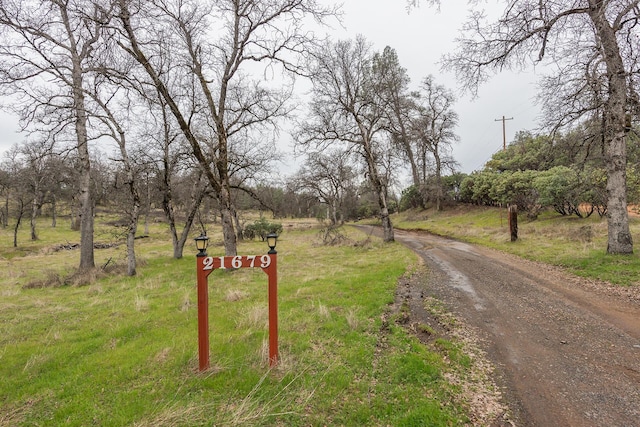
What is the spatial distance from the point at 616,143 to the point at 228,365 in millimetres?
11740

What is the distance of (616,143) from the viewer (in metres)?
8.87

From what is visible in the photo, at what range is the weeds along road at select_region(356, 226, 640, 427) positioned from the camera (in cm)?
312

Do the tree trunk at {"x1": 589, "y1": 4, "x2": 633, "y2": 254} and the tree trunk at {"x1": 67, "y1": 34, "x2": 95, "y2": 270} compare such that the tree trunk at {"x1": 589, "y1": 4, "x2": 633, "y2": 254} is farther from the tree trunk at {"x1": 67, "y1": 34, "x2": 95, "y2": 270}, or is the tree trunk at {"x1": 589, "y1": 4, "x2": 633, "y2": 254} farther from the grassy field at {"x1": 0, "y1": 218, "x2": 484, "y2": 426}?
the tree trunk at {"x1": 67, "y1": 34, "x2": 95, "y2": 270}

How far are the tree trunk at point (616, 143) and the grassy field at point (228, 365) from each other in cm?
712

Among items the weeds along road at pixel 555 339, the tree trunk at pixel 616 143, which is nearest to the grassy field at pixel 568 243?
the tree trunk at pixel 616 143

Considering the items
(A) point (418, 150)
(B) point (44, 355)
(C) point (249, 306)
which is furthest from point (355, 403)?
(A) point (418, 150)

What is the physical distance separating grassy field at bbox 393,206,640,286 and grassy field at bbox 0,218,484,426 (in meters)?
5.68

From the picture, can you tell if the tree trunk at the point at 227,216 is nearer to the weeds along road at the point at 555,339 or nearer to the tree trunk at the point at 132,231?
the tree trunk at the point at 132,231

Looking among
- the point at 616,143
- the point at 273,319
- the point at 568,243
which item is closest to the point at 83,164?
the point at 273,319

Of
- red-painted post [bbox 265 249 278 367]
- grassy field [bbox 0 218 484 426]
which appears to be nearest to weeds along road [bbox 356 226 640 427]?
grassy field [bbox 0 218 484 426]

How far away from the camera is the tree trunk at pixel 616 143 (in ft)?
28.5

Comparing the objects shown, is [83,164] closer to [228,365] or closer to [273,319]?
[228,365]

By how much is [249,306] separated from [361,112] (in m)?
13.7

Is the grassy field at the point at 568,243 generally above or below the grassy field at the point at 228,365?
above
